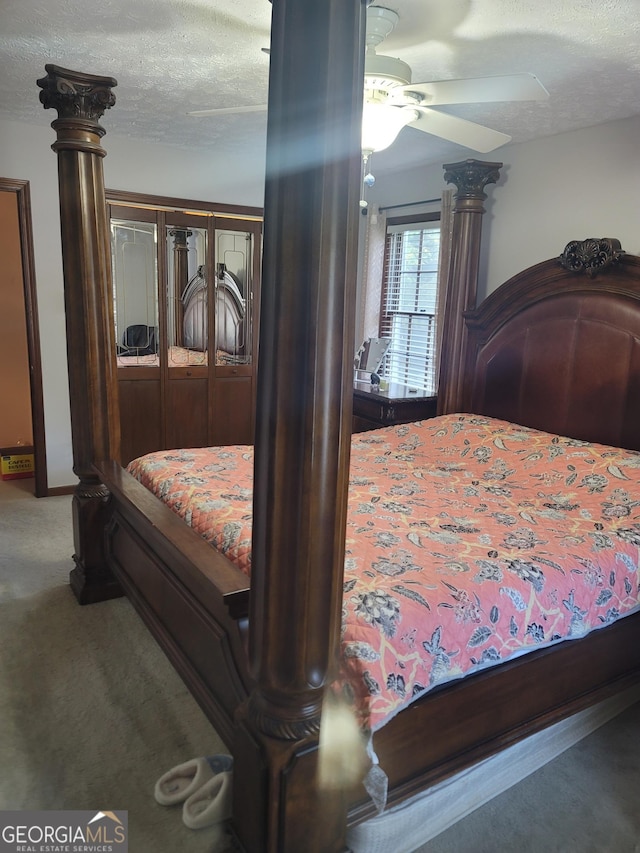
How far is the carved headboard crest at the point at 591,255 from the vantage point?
2.99 metres

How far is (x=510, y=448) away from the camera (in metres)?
3.14

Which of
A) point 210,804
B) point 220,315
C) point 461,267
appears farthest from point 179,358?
point 210,804

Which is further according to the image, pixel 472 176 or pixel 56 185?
pixel 56 185

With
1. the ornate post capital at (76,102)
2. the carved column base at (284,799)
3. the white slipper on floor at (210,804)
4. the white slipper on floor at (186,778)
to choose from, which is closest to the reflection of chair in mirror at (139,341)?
the ornate post capital at (76,102)

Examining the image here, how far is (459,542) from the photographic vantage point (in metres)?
2.09

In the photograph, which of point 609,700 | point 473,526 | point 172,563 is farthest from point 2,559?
point 609,700

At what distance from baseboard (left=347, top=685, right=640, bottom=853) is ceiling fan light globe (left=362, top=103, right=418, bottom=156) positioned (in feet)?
6.80

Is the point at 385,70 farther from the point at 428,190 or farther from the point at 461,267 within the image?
the point at 428,190

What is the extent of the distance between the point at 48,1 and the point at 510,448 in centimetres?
267

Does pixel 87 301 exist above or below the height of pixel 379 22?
below

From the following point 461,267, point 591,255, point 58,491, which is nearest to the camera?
point 591,255

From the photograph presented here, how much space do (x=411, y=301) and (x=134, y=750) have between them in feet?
12.0

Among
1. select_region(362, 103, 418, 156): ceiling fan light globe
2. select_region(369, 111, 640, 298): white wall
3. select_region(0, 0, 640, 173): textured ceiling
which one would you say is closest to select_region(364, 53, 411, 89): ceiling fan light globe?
select_region(362, 103, 418, 156): ceiling fan light globe

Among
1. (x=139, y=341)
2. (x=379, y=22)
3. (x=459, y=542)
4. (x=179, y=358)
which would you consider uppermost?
(x=379, y=22)
